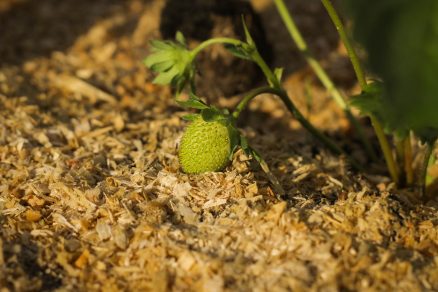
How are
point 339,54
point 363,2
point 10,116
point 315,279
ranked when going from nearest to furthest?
1. point 363,2
2. point 315,279
3. point 10,116
4. point 339,54

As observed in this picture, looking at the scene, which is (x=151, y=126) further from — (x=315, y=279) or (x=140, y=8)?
(x=140, y=8)

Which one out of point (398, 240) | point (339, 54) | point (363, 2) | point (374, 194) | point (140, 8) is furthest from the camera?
point (140, 8)

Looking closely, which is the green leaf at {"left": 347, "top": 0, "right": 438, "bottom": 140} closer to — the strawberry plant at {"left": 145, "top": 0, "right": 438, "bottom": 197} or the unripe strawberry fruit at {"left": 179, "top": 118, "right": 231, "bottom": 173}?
the strawberry plant at {"left": 145, "top": 0, "right": 438, "bottom": 197}

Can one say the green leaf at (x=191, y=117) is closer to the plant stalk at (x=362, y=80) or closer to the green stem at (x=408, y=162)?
the plant stalk at (x=362, y=80)

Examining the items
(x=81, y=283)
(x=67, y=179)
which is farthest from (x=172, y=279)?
(x=67, y=179)

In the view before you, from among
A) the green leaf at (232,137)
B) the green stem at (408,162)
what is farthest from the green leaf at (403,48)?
the green stem at (408,162)

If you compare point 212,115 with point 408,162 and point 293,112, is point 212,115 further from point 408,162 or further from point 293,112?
point 408,162
